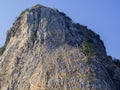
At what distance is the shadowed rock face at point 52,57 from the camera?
38531 mm

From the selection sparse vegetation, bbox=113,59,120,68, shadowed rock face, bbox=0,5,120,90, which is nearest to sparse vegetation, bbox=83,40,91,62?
shadowed rock face, bbox=0,5,120,90

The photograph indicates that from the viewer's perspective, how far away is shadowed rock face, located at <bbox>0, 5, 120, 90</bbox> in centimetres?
3853

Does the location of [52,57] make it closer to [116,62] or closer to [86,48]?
[86,48]

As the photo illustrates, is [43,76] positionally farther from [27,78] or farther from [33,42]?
[33,42]

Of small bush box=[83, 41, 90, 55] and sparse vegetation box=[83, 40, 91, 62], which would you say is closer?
sparse vegetation box=[83, 40, 91, 62]

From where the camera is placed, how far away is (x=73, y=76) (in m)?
38.8

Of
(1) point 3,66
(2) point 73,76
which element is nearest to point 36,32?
(1) point 3,66

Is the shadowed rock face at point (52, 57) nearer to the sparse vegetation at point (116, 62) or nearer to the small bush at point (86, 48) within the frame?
the small bush at point (86, 48)

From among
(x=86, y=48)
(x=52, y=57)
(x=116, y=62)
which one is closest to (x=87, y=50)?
(x=86, y=48)

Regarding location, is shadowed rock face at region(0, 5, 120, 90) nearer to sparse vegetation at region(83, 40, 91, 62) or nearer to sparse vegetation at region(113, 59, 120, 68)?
sparse vegetation at region(83, 40, 91, 62)

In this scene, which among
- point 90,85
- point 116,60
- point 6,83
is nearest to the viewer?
point 90,85

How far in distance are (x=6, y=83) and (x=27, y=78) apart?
2.03 meters

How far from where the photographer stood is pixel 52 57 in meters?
41.4

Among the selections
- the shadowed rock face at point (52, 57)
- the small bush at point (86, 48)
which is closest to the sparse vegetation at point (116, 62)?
the shadowed rock face at point (52, 57)
